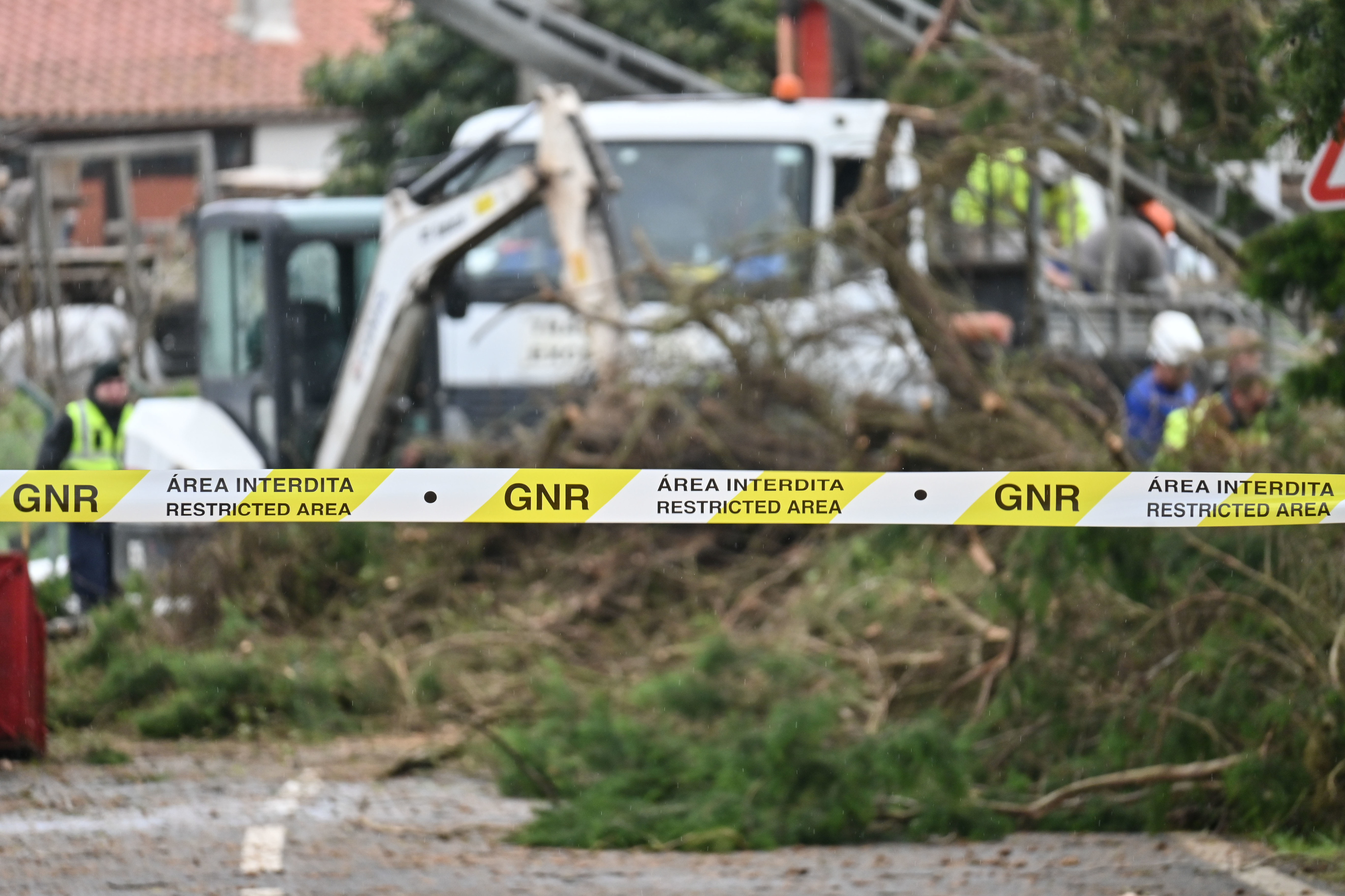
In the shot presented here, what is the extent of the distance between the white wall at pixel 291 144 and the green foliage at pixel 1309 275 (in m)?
30.8

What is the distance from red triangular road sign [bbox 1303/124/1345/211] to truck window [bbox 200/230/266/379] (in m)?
8.68

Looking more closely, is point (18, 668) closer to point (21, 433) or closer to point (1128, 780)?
point (1128, 780)

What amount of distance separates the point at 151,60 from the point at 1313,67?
33859 mm

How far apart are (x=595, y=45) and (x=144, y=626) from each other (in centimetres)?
785

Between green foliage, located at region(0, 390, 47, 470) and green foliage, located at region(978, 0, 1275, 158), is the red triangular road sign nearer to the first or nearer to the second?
green foliage, located at region(978, 0, 1275, 158)

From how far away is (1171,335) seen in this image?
1264 centimetres

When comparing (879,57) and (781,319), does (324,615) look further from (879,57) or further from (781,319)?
(879,57)

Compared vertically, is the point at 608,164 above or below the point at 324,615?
above

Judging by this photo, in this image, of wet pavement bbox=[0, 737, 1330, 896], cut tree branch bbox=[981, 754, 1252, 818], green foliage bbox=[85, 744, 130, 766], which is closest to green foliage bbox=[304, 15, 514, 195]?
green foliage bbox=[85, 744, 130, 766]

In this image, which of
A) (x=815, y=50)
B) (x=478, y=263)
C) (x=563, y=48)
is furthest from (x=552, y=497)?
(x=563, y=48)

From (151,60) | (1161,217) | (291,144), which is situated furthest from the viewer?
(151,60)

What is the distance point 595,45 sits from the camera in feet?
56.5

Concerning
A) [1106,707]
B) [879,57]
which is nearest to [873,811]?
[1106,707]

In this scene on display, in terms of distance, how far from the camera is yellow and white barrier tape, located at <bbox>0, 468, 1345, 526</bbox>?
19.4 feet
